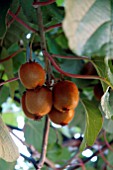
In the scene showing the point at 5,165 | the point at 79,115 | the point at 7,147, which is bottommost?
the point at 79,115

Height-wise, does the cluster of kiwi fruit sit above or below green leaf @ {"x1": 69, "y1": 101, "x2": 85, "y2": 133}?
above

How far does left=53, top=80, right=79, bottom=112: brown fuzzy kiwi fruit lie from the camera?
74cm

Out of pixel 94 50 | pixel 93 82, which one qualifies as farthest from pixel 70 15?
pixel 93 82

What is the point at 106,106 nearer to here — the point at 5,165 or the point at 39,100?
A: the point at 39,100

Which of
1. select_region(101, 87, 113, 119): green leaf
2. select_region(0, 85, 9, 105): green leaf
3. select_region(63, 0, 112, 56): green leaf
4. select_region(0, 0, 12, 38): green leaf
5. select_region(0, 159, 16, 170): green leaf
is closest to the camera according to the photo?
select_region(63, 0, 112, 56): green leaf

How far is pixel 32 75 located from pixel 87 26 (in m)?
0.35

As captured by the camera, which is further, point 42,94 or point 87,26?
Answer: point 42,94

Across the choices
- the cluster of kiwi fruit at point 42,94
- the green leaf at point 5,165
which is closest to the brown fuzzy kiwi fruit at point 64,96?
the cluster of kiwi fruit at point 42,94

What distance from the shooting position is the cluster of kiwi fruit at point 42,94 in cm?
73

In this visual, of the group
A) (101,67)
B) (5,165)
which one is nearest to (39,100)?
(101,67)

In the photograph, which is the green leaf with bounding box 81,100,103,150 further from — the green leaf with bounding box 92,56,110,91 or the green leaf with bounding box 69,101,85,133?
the green leaf with bounding box 69,101,85,133

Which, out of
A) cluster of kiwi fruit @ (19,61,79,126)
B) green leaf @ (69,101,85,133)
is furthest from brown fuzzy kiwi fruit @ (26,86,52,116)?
green leaf @ (69,101,85,133)

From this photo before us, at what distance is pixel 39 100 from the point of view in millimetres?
743

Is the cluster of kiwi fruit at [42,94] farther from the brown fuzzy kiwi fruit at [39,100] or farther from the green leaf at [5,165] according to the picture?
the green leaf at [5,165]
